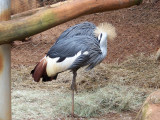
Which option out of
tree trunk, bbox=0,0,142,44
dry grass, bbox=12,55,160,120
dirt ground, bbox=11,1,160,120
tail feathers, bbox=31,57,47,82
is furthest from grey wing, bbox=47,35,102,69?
dirt ground, bbox=11,1,160,120

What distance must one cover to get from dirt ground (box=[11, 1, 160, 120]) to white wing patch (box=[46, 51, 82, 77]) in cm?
227

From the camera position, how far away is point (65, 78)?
582 cm

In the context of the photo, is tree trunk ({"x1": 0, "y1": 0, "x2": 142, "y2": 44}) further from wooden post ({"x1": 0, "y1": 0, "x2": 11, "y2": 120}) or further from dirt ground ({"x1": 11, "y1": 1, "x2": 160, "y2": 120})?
dirt ground ({"x1": 11, "y1": 1, "x2": 160, "y2": 120})

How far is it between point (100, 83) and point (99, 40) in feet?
4.39

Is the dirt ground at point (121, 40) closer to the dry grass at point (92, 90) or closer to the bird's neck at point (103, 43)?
the dry grass at point (92, 90)

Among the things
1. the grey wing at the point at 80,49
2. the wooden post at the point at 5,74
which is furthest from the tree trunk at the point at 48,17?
the grey wing at the point at 80,49

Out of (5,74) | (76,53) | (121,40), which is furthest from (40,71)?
(121,40)

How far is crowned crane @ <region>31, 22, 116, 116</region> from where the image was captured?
13.6 ft

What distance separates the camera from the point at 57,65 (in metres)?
4.20

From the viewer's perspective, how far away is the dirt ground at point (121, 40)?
684cm

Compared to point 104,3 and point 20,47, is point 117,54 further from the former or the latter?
point 104,3

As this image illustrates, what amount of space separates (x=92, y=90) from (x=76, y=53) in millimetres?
1217

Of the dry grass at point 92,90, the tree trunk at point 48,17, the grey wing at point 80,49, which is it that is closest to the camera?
the tree trunk at point 48,17

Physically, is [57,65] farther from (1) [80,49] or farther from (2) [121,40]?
(2) [121,40]
